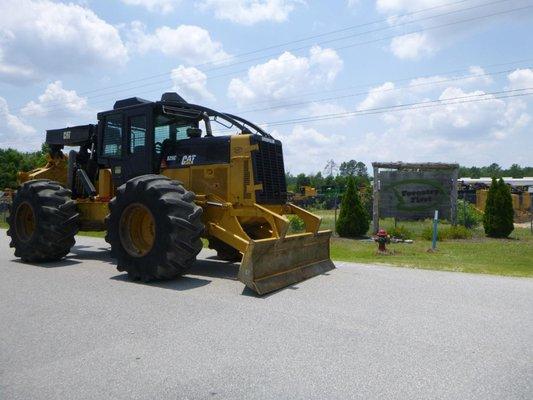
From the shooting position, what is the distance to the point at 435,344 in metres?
4.63

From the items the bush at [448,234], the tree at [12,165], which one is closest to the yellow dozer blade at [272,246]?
the bush at [448,234]

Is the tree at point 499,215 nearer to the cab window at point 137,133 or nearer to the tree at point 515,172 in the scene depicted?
the cab window at point 137,133

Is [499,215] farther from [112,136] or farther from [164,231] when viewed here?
[164,231]

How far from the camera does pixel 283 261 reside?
25.1 feet

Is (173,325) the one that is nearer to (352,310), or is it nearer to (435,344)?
(352,310)

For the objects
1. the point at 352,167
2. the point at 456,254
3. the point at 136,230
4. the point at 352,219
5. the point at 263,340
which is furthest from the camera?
the point at 352,167

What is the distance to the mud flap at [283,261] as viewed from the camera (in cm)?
680

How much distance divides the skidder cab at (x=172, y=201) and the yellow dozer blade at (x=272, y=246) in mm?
18

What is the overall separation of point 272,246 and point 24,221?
20.4 ft

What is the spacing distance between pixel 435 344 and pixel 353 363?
3.32ft

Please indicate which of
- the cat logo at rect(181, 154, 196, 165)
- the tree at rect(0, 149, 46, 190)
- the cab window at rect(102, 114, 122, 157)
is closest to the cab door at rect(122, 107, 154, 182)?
the cab window at rect(102, 114, 122, 157)

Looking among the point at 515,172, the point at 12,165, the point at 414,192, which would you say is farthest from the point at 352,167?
the point at 414,192

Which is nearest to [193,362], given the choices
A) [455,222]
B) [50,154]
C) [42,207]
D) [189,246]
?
[189,246]

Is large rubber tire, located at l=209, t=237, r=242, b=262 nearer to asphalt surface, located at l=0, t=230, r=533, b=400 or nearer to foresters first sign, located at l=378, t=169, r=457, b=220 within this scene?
asphalt surface, located at l=0, t=230, r=533, b=400
